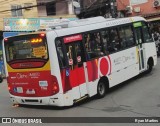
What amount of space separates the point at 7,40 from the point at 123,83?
222 inches

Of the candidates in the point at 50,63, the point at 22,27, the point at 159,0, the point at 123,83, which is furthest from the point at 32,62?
the point at 159,0

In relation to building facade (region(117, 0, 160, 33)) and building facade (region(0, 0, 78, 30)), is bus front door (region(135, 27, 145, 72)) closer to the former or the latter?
building facade (region(0, 0, 78, 30))

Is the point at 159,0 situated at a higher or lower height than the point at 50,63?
higher

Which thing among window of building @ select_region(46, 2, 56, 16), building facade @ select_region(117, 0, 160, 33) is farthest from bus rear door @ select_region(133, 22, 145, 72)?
window of building @ select_region(46, 2, 56, 16)

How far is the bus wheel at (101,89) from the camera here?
12281mm

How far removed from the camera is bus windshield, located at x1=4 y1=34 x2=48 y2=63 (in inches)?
419

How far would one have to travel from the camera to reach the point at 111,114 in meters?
9.89

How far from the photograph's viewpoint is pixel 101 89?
41.1 ft

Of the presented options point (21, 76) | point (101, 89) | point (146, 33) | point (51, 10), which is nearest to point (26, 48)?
point (21, 76)

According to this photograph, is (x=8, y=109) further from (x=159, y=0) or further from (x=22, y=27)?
(x=159, y=0)

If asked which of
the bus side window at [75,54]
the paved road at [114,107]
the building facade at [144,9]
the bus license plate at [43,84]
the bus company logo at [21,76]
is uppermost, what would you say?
the building facade at [144,9]

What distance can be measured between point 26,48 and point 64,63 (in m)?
1.28

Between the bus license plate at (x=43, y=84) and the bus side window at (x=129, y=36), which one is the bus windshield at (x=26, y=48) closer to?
the bus license plate at (x=43, y=84)

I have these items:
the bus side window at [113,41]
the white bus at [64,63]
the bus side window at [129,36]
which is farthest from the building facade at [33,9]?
the white bus at [64,63]
